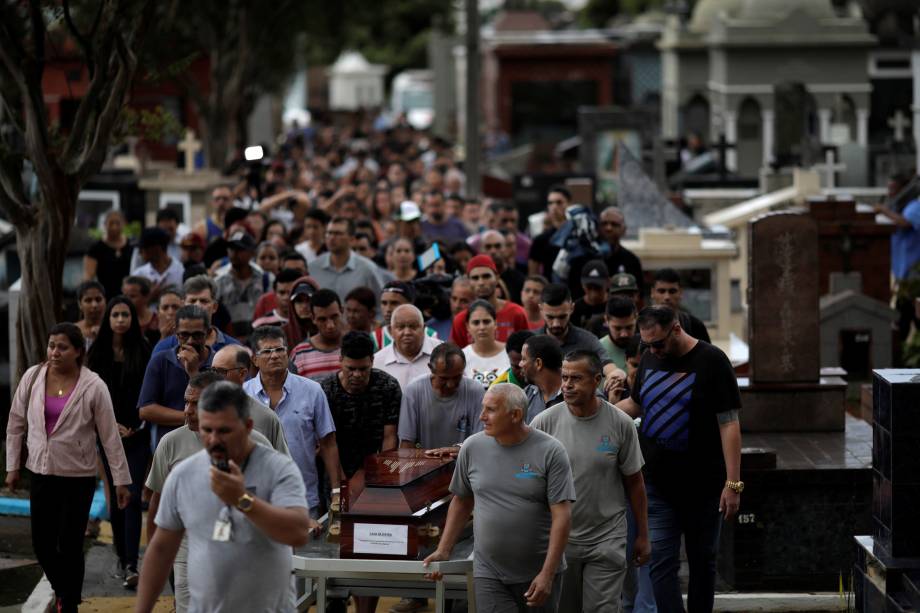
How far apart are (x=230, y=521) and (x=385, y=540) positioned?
195cm

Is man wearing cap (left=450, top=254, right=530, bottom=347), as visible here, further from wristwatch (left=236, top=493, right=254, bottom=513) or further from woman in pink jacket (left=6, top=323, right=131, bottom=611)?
wristwatch (left=236, top=493, right=254, bottom=513)

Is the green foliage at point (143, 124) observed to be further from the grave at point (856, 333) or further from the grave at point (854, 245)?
the grave at point (854, 245)

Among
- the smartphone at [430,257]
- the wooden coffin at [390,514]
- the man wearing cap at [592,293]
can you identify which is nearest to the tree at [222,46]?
the smartphone at [430,257]

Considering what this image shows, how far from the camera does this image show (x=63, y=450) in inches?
402

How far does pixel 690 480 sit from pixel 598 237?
6.05 m

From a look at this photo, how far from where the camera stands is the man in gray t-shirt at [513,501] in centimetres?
838

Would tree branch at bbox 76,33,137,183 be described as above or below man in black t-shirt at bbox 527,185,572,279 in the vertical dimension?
above

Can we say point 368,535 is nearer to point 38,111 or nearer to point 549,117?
point 38,111

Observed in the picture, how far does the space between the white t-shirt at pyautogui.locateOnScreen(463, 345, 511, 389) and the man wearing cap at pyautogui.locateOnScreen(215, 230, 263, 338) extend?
10.8 ft

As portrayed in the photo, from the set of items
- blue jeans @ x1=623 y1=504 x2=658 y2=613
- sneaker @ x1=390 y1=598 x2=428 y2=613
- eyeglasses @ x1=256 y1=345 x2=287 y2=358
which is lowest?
sneaker @ x1=390 y1=598 x2=428 y2=613

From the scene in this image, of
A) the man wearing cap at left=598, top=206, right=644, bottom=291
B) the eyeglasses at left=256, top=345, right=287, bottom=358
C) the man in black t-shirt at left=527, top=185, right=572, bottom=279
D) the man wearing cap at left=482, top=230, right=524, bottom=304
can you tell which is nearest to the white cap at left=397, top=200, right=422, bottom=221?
the man in black t-shirt at left=527, top=185, right=572, bottom=279

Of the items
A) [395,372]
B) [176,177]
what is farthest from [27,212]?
[176,177]

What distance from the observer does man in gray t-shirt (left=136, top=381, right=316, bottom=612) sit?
6.86 metres

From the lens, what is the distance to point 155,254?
579 inches
